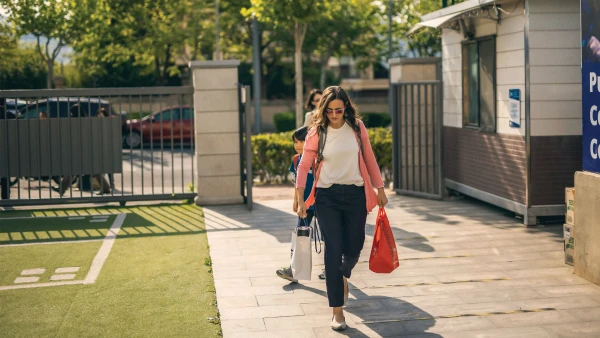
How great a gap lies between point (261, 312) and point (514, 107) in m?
4.94

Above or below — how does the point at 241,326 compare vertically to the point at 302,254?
below

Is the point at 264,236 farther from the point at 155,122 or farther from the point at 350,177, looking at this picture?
the point at 155,122

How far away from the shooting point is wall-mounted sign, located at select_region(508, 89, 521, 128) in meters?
10.1

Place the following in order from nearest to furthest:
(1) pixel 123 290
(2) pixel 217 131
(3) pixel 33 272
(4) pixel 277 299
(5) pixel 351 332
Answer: (5) pixel 351 332 → (4) pixel 277 299 → (1) pixel 123 290 → (3) pixel 33 272 → (2) pixel 217 131

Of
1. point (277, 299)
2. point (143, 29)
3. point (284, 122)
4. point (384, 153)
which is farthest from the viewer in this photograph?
point (143, 29)

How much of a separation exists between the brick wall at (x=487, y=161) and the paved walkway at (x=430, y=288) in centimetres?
51

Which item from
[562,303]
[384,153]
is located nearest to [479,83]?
[384,153]

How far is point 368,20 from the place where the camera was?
35656 millimetres

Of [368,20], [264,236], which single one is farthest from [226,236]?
[368,20]

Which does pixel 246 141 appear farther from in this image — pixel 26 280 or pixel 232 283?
pixel 26 280

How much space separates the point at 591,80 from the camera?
7137 millimetres

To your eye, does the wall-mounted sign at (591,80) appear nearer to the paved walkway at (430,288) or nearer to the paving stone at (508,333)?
the paved walkway at (430,288)

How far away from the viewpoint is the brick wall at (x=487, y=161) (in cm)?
1031

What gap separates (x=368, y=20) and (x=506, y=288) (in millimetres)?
29313
